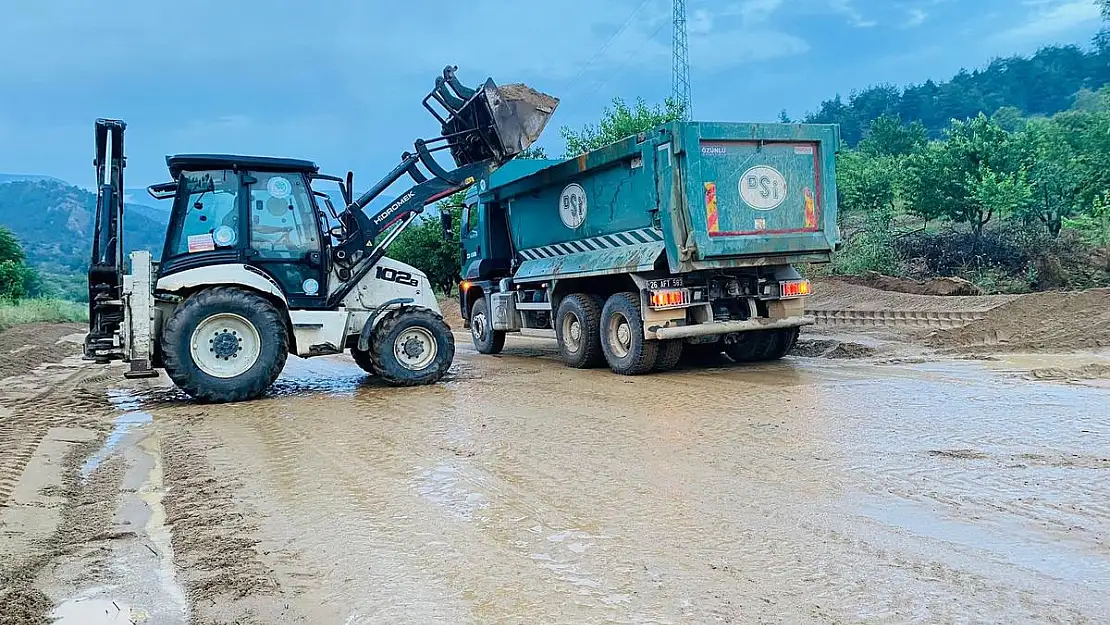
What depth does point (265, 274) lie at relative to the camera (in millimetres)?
9648

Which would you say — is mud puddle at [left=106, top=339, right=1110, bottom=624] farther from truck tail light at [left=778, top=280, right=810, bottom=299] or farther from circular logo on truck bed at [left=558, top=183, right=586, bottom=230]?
circular logo on truck bed at [left=558, top=183, right=586, bottom=230]

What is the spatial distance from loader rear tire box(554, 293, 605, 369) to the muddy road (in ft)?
9.76

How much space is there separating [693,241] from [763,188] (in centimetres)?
120

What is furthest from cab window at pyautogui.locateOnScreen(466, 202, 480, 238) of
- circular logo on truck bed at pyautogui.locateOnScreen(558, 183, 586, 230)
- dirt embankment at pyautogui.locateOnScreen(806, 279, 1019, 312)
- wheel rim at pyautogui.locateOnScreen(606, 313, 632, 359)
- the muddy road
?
the muddy road

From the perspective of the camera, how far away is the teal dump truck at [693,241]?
1016cm

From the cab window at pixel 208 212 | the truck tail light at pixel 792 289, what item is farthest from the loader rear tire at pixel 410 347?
the truck tail light at pixel 792 289

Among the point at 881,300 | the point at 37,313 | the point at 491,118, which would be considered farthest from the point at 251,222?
the point at 37,313

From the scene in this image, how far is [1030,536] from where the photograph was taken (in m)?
4.04

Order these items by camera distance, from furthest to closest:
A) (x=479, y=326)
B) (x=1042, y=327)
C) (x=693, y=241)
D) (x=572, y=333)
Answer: (x=479, y=326), (x=572, y=333), (x=1042, y=327), (x=693, y=241)

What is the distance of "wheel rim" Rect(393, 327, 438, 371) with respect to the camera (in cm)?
1020

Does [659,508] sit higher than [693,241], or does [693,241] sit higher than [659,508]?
[693,241]

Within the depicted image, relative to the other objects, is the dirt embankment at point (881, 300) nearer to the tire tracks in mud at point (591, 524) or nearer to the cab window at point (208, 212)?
the tire tracks in mud at point (591, 524)

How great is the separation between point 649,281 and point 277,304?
168 inches

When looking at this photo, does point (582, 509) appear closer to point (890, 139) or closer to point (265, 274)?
point (265, 274)
